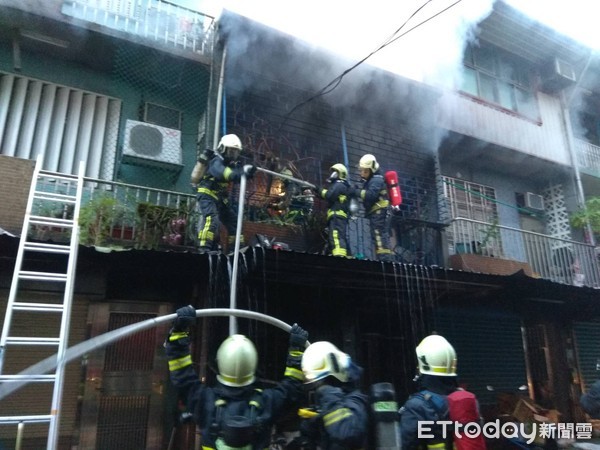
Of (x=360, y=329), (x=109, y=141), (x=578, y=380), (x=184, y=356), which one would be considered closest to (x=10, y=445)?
(x=184, y=356)

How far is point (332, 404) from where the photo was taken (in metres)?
2.96

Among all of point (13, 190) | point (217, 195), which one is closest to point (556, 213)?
point (217, 195)

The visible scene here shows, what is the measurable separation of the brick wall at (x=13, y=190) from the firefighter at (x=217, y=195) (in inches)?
87.2

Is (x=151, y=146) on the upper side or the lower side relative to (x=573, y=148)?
lower

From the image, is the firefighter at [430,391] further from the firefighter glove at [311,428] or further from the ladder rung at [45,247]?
the ladder rung at [45,247]

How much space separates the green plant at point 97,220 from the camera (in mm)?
5941

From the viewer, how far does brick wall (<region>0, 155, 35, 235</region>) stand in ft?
18.8

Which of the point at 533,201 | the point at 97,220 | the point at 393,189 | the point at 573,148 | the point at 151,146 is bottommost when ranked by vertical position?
the point at 97,220

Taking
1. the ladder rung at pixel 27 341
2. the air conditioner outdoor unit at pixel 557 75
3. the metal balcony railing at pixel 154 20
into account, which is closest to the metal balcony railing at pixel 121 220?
the ladder rung at pixel 27 341

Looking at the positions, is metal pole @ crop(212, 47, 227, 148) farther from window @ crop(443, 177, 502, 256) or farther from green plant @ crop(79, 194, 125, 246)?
window @ crop(443, 177, 502, 256)

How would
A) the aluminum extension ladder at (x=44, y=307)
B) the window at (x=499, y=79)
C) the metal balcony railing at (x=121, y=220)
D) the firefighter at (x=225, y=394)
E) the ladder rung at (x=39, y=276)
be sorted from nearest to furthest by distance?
the firefighter at (x=225, y=394) → the aluminum extension ladder at (x=44, y=307) → the ladder rung at (x=39, y=276) → the metal balcony railing at (x=121, y=220) → the window at (x=499, y=79)

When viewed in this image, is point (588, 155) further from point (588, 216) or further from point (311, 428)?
point (311, 428)

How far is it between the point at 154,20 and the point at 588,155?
11.7m

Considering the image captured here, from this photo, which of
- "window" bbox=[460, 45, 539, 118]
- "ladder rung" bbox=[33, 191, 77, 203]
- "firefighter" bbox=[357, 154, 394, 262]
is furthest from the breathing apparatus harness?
"window" bbox=[460, 45, 539, 118]
